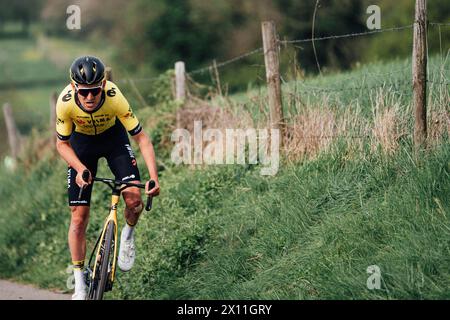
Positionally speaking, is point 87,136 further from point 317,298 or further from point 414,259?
point 414,259

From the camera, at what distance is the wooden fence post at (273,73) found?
436 inches

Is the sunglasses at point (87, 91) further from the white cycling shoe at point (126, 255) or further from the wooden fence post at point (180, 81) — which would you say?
the wooden fence post at point (180, 81)

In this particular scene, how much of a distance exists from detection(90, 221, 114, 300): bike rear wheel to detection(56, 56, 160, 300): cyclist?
0.73ft

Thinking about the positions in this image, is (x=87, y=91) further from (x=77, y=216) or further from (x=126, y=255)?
(x=126, y=255)

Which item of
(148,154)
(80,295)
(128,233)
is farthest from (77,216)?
(148,154)

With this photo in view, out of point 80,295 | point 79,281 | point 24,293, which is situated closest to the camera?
point 80,295

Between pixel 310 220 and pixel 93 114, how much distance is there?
2453 millimetres

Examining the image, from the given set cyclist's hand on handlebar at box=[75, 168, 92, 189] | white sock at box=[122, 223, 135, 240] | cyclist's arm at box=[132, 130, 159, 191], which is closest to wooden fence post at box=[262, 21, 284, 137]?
cyclist's arm at box=[132, 130, 159, 191]

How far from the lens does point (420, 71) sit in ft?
29.2

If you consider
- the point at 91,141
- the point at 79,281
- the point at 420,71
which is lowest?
the point at 79,281
